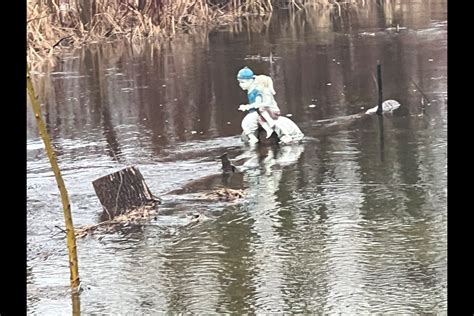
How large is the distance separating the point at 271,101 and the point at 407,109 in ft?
4.46

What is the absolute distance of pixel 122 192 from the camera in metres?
5.20

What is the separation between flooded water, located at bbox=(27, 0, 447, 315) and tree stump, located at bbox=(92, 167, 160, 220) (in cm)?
11

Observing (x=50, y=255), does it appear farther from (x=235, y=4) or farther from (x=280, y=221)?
(x=235, y=4)

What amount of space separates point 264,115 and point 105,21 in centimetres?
622

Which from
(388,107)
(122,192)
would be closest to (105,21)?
(388,107)

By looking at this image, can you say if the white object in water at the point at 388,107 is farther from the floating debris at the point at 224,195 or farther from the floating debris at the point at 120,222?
the floating debris at the point at 120,222

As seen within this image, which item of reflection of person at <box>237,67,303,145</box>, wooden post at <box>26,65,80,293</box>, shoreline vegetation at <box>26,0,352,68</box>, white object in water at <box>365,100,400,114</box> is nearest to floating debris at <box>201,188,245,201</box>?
reflection of person at <box>237,67,303,145</box>

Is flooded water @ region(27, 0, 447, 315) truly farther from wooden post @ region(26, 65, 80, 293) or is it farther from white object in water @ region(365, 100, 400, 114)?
wooden post @ region(26, 65, 80, 293)

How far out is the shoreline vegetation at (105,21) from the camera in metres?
11.4

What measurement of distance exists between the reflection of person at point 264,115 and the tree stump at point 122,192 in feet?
4.90
